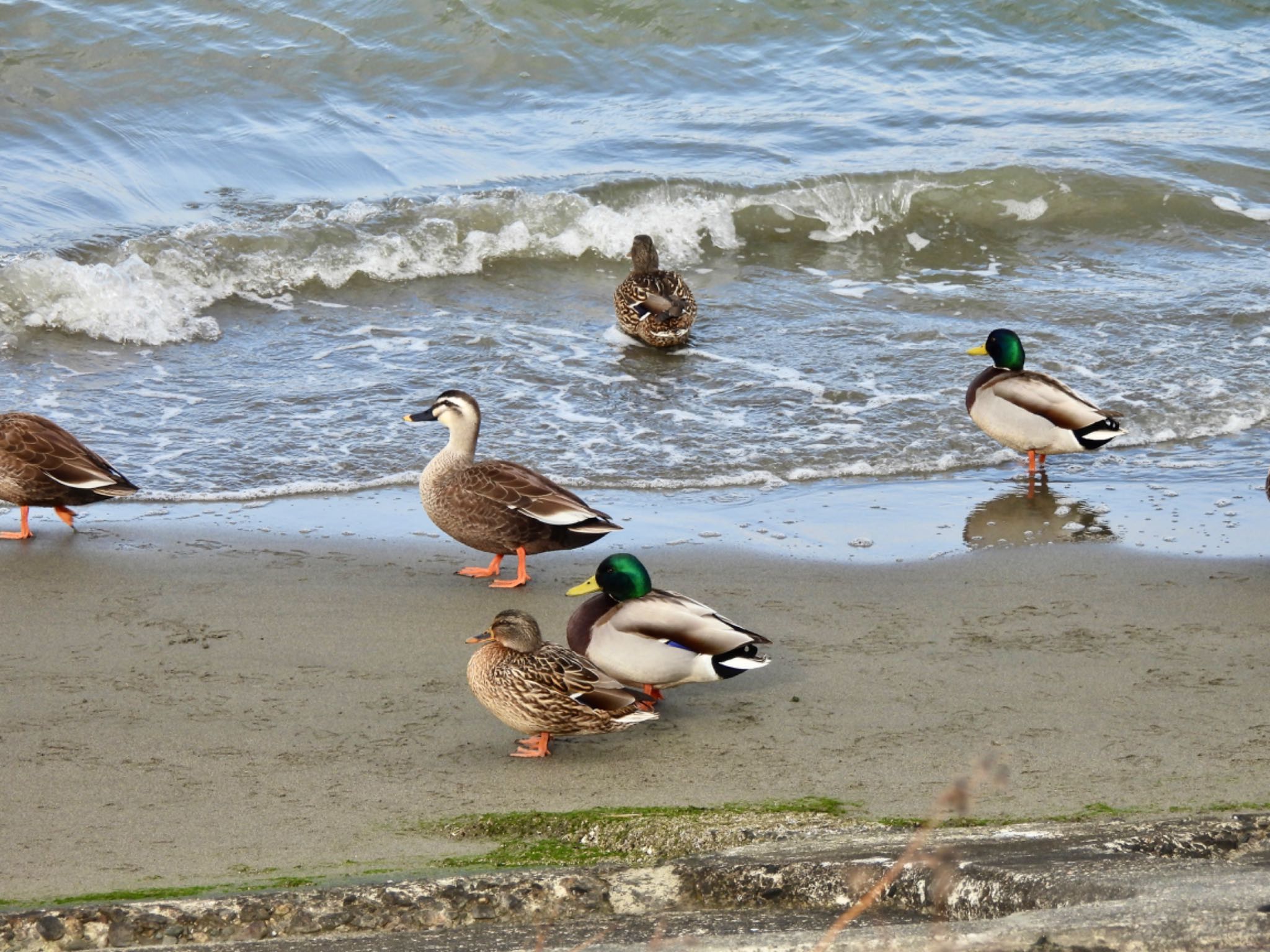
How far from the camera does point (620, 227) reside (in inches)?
555

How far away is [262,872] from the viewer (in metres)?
4.09

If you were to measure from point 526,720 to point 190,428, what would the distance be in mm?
4834

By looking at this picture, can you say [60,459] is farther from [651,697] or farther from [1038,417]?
[1038,417]

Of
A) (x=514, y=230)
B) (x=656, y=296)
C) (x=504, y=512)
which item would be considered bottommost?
(x=504, y=512)

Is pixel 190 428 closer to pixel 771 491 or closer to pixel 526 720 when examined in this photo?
pixel 771 491

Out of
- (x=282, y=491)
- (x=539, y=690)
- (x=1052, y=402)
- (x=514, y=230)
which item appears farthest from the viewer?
(x=514, y=230)

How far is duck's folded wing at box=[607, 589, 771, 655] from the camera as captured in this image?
17.5 feet

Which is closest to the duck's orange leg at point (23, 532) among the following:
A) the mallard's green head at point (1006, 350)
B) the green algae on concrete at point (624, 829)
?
the green algae on concrete at point (624, 829)

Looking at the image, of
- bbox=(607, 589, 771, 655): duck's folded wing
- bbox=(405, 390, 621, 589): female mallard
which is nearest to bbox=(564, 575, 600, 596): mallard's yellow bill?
bbox=(607, 589, 771, 655): duck's folded wing

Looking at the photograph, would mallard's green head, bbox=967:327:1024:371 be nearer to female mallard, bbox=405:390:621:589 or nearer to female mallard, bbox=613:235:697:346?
female mallard, bbox=613:235:697:346

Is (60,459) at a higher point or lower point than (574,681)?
higher

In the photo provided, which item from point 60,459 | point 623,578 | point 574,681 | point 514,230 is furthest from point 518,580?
point 514,230

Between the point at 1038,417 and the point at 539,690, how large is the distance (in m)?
4.36

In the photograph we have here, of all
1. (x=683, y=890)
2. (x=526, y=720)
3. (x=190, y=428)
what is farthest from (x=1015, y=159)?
(x=683, y=890)
